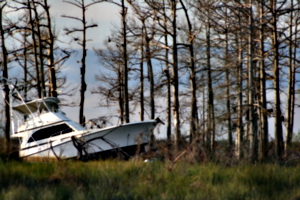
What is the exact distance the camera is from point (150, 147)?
57.5 ft

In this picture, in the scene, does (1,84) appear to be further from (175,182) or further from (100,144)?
A: (175,182)

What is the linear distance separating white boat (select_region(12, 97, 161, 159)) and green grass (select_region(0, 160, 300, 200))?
5.95 metres

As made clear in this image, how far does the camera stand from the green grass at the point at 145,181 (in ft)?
38.0

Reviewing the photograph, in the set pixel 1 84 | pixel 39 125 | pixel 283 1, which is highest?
pixel 283 1

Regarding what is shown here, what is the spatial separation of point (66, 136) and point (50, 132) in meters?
1.32

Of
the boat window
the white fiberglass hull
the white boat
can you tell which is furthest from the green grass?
the boat window

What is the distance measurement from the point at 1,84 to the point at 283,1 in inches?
611

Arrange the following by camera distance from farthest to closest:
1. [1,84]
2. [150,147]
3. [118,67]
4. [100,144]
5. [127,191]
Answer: [118,67] < [1,84] < [100,144] < [150,147] < [127,191]

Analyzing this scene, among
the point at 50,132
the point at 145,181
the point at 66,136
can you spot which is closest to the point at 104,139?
the point at 66,136

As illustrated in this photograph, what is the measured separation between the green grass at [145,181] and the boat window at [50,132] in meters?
7.89

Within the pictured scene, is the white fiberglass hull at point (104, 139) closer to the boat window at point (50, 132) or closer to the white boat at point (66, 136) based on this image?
the white boat at point (66, 136)

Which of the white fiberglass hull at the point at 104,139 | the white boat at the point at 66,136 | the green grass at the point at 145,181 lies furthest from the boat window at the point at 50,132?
the green grass at the point at 145,181

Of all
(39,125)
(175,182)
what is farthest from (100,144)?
(175,182)

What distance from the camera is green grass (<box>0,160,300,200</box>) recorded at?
11.6 meters
